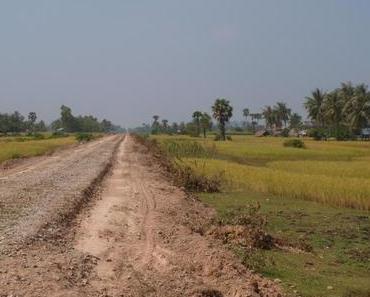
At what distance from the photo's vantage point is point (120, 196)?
1809cm

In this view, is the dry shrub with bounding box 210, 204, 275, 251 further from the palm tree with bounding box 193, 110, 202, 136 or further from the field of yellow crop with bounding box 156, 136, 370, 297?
the palm tree with bounding box 193, 110, 202, 136

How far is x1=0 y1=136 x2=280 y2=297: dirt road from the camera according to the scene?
7.89 meters

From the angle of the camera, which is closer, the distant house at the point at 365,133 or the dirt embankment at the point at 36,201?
the dirt embankment at the point at 36,201

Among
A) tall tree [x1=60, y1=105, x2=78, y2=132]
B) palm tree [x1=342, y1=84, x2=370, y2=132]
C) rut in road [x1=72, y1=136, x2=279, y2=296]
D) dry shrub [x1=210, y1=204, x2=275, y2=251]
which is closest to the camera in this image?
rut in road [x1=72, y1=136, x2=279, y2=296]

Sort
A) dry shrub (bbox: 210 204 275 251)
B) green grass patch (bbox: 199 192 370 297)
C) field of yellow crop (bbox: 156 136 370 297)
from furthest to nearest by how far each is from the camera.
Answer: dry shrub (bbox: 210 204 275 251) < field of yellow crop (bbox: 156 136 370 297) < green grass patch (bbox: 199 192 370 297)

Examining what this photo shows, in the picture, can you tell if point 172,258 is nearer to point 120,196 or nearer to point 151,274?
point 151,274

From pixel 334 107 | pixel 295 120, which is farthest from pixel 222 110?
pixel 295 120

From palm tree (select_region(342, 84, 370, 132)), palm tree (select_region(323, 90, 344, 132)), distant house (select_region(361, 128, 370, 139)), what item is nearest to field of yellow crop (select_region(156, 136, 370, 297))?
palm tree (select_region(342, 84, 370, 132))

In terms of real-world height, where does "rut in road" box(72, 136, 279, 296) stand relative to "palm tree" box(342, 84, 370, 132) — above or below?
below

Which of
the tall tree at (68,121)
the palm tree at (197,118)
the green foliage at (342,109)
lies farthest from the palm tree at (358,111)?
the tall tree at (68,121)

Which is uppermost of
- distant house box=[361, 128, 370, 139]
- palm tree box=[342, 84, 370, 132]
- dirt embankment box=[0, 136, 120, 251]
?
palm tree box=[342, 84, 370, 132]

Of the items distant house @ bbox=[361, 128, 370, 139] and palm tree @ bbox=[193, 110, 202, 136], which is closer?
distant house @ bbox=[361, 128, 370, 139]

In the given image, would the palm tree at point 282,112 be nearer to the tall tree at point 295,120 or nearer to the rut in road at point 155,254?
the tall tree at point 295,120

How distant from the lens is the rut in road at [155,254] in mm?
8227
